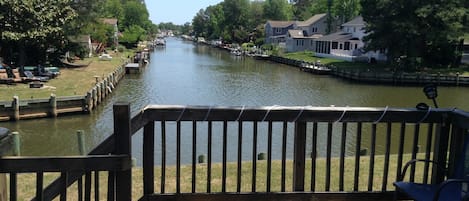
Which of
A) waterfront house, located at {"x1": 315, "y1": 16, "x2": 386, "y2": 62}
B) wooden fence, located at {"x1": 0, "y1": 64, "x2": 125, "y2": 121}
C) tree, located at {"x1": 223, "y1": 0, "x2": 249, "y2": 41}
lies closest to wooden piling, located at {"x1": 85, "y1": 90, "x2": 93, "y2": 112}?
wooden fence, located at {"x1": 0, "y1": 64, "x2": 125, "y2": 121}

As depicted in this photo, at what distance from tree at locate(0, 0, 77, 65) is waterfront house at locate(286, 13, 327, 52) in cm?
4934

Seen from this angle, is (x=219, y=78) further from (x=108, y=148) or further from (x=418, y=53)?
(x=108, y=148)

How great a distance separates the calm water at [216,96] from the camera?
1858 centimetres

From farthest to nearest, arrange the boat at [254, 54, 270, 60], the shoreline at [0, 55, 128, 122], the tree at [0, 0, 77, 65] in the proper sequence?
the boat at [254, 54, 270, 60], the tree at [0, 0, 77, 65], the shoreline at [0, 55, 128, 122]

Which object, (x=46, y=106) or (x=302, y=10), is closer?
(x=46, y=106)

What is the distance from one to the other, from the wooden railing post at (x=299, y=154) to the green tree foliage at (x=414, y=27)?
38.0 m

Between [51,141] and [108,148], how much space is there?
15678 millimetres

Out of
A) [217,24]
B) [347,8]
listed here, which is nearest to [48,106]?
[347,8]

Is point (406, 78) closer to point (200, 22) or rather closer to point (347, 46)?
point (347, 46)

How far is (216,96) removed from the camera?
33031mm

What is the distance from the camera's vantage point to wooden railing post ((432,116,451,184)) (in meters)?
4.65

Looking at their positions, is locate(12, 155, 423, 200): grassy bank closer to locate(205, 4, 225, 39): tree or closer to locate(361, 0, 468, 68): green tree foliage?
Answer: locate(361, 0, 468, 68): green tree foliage

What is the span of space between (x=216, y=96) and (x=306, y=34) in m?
53.4

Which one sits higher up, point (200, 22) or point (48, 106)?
point (200, 22)
